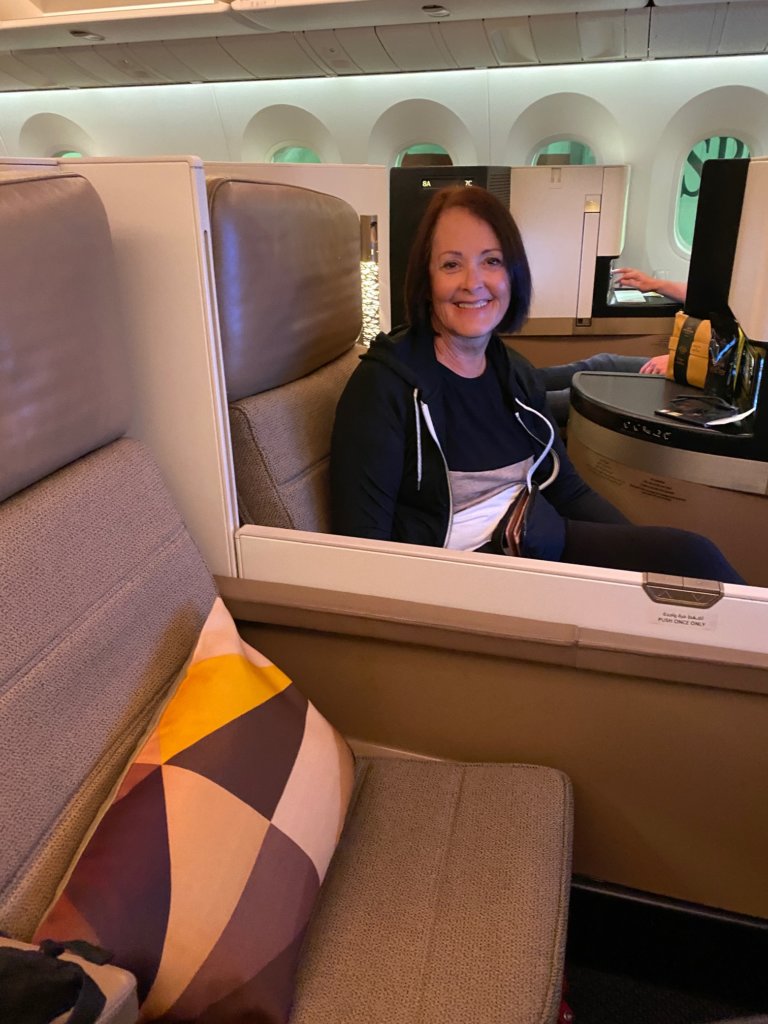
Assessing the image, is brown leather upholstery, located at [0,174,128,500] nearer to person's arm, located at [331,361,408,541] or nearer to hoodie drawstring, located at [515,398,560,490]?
person's arm, located at [331,361,408,541]

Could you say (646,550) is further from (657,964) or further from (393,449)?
(657,964)

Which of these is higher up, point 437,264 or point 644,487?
point 437,264

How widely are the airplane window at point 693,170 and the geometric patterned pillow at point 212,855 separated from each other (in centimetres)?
419

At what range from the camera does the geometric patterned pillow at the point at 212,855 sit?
0.79 metres

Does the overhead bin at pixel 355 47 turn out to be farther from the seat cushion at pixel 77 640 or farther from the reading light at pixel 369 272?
the seat cushion at pixel 77 640

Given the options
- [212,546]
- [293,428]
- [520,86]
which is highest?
[520,86]

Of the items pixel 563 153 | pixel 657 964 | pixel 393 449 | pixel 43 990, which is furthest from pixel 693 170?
pixel 43 990

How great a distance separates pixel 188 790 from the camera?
2.88ft

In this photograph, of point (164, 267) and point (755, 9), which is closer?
point (164, 267)

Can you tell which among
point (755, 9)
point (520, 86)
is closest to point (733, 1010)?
point (755, 9)

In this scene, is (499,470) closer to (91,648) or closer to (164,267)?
(164,267)

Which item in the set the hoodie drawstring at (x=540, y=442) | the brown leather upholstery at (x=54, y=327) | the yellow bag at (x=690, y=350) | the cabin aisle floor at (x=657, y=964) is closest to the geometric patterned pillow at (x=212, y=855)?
the brown leather upholstery at (x=54, y=327)

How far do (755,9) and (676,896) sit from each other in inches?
127

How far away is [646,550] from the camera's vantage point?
157 centimetres
